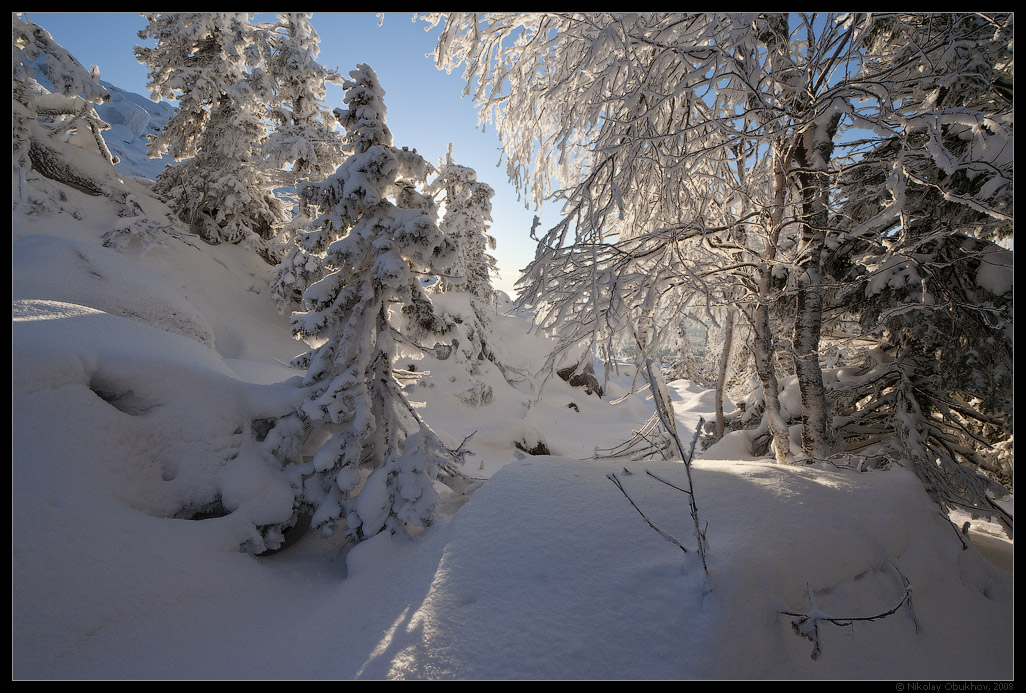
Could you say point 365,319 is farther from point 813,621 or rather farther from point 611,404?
point 813,621

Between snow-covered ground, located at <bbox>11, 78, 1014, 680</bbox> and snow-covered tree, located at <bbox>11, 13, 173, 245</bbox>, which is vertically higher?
snow-covered tree, located at <bbox>11, 13, 173, 245</bbox>

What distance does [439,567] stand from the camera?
3.18 m

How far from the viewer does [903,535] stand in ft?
10.3

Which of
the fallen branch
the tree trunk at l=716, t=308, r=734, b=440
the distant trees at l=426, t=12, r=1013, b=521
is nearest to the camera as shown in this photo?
the fallen branch

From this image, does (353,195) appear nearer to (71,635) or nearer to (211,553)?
(211,553)

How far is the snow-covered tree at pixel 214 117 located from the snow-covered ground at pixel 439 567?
11538mm

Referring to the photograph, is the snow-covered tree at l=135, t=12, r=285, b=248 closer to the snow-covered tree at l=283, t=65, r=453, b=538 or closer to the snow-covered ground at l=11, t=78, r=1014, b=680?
the snow-covered tree at l=283, t=65, r=453, b=538

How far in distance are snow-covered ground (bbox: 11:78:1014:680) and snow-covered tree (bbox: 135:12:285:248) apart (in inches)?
454

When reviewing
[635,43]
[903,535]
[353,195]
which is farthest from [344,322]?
[903,535]

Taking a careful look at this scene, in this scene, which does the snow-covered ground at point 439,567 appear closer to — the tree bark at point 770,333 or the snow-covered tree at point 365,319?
the snow-covered tree at point 365,319

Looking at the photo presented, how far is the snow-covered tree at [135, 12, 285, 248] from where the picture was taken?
12992 millimetres

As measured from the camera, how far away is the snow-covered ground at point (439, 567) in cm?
231

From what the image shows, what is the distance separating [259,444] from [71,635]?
192cm

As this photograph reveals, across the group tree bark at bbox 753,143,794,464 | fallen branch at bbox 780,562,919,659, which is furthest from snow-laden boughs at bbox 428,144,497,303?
fallen branch at bbox 780,562,919,659
